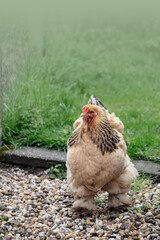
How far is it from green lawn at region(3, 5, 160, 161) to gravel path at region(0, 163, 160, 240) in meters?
0.80

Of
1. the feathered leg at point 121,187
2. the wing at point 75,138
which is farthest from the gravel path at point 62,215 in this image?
the wing at point 75,138

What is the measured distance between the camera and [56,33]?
998cm

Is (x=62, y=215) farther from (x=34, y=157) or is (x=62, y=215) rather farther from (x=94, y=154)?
(x=34, y=157)

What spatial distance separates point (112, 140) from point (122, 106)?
11.7ft

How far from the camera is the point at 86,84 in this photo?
314 inches

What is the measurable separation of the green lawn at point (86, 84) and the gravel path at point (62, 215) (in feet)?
2.61


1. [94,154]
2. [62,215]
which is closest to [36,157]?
[62,215]

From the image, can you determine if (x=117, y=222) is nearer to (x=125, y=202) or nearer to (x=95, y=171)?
(x=125, y=202)

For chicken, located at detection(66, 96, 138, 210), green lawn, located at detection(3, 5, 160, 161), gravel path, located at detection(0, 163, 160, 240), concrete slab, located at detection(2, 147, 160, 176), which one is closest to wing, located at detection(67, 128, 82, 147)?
chicken, located at detection(66, 96, 138, 210)

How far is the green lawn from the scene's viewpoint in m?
4.93

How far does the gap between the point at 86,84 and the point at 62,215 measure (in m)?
4.92

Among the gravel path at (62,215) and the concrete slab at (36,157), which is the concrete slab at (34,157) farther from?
the gravel path at (62,215)

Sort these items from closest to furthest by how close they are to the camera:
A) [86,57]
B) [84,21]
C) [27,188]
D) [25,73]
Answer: [27,188] → [25,73] → [86,57] → [84,21]

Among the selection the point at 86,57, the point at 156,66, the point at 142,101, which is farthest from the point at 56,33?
the point at 142,101
